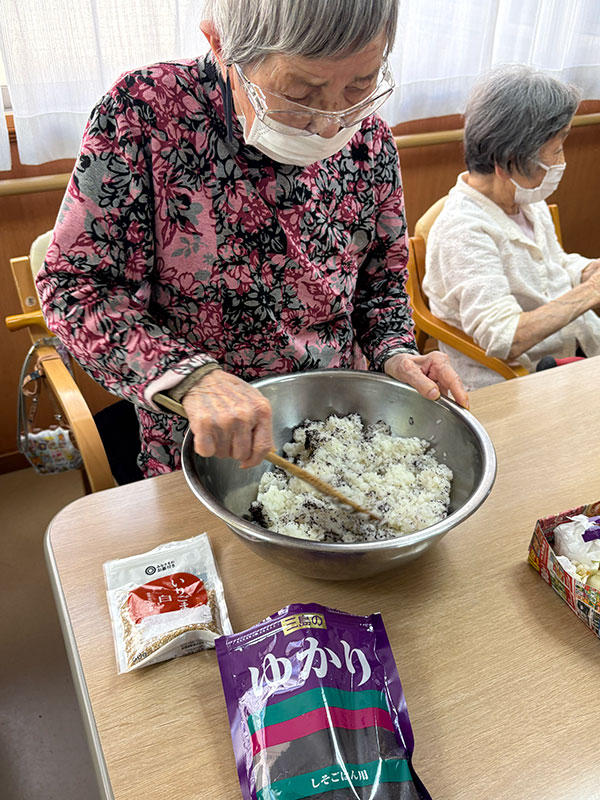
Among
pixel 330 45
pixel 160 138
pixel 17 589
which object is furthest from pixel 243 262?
pixel 17 589

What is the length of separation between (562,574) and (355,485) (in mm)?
345

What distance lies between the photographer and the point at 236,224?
117cm

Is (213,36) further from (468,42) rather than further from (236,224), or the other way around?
(468,42)

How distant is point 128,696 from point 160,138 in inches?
33.8

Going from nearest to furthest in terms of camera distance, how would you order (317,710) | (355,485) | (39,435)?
(317,710)
(355,485)
(39,435)

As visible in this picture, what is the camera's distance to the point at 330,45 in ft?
2.86

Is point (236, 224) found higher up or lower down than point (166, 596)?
higher up

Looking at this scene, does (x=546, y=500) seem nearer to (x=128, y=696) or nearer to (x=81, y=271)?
(x=128, y=696)

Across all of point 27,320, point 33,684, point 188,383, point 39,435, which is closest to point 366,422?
point 188,383

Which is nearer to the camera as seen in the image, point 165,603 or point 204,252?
point 165,603

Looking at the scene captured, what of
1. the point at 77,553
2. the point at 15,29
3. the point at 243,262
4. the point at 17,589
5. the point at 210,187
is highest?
the point at 15,29

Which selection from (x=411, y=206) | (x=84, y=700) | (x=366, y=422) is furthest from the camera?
(x=411, y=206)

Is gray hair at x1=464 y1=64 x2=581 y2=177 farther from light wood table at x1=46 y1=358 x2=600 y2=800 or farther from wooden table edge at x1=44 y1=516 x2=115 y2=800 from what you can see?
wooden table edge at x1=44 y1=516 x2=115 y2=800

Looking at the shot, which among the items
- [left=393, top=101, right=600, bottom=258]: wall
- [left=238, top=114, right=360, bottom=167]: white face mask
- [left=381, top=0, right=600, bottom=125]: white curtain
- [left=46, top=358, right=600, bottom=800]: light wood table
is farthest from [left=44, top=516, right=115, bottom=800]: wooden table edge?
[left=393, top=101, right=600, bottom=258]: wall
